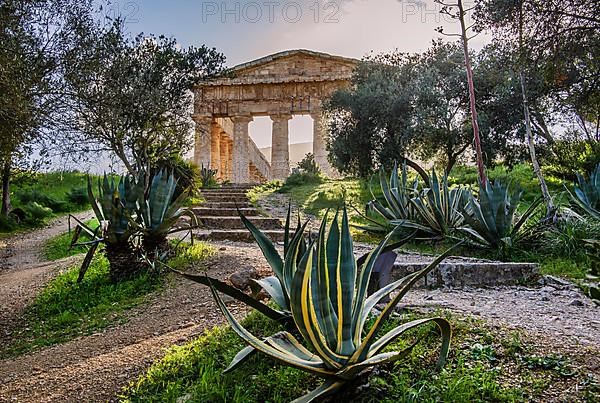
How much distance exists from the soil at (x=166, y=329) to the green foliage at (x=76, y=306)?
16cm

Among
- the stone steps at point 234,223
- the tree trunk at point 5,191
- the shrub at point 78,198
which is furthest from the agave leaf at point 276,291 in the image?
the shrub at point 78,198

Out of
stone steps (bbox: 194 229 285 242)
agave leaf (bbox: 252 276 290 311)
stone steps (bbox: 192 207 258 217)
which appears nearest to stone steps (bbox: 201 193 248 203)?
stone steps (bbox: 192 207 258 217)

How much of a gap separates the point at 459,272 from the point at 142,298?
2.93 meters

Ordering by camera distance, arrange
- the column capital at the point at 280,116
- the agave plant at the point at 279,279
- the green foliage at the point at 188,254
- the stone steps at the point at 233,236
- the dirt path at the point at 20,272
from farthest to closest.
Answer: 1. the column capital at the point at 280,116
2. the stone steps at the point at 233,236
3. the green foliage at the point at 188,254
4. the dirt path at the point at 20,272
5. the agave plant at the point at 279,279

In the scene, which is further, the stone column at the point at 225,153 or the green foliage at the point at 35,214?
the stone column at the point at 225,153

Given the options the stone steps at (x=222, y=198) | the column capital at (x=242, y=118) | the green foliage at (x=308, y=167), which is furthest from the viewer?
the column capital at (x=242, y=118)

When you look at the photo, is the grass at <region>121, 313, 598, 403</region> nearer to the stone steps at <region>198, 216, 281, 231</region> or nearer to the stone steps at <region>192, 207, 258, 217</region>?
the stone steps at <region>198, 216, 281, 231</region>

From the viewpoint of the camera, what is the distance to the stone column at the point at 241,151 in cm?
2344

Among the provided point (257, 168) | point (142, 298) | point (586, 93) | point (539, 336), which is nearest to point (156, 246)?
point (142, 298)

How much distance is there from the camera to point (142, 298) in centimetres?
419

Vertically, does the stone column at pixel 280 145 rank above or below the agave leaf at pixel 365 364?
above

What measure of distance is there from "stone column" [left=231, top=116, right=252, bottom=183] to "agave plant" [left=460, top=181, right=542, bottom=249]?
61.5ft

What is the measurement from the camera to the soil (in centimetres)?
238

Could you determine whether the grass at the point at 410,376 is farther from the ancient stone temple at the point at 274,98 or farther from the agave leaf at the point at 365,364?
the ancient stone temple at the point at 274,98
